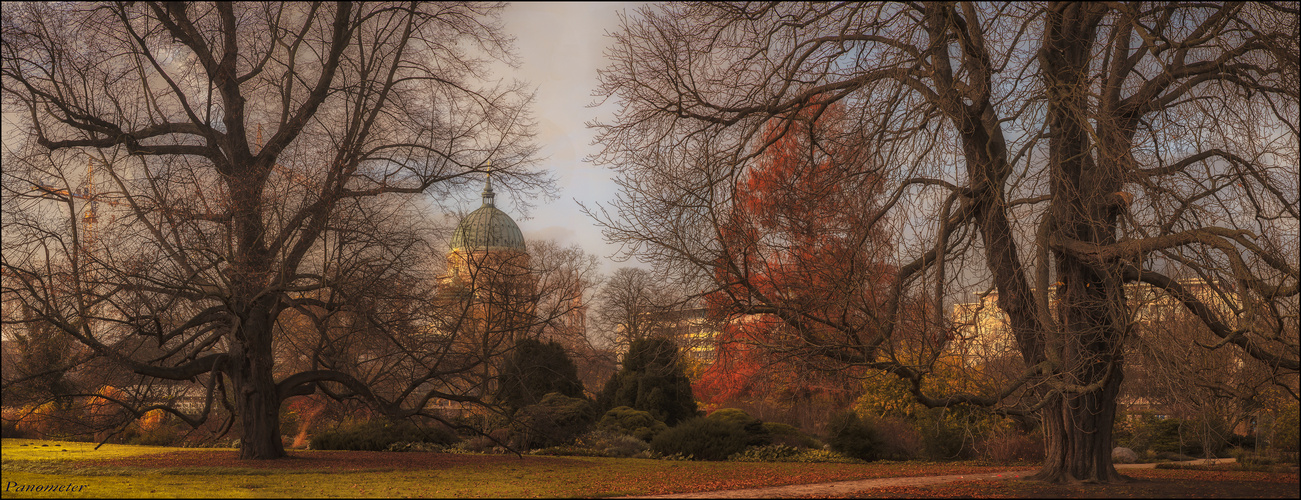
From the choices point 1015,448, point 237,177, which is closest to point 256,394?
point 237,177

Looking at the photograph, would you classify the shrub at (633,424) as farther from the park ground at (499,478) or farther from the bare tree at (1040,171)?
the bare tree at (1040,171)

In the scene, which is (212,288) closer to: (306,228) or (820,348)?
(306,228)

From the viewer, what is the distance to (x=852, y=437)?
57.4ft

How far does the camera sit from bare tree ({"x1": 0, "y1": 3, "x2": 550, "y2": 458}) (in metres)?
11.6

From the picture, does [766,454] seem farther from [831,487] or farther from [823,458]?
[831,487]

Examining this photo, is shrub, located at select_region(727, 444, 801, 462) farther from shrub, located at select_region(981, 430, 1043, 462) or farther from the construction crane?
the construction crane

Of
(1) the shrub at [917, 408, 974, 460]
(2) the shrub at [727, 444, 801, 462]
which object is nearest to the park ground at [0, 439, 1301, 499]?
(2) the shrub at [727, 444, 801, 462]

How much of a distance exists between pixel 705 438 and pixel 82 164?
12.3m

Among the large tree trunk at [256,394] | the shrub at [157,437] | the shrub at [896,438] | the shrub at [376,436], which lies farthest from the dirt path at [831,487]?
the shrub at [157,437]

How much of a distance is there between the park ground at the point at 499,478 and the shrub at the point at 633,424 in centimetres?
332

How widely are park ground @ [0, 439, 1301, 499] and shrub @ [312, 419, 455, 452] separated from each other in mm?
4005

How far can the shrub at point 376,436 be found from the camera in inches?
771

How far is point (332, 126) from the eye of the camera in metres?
15.3

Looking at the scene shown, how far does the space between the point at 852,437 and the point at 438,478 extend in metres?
9.60
